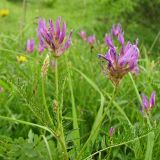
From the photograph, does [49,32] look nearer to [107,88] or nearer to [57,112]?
[57,112]

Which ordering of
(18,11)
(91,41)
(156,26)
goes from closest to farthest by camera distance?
1. (91,41)
2. (156,26)
3. (18,11)

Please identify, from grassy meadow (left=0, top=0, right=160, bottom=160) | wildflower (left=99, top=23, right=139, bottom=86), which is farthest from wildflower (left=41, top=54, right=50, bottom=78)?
wildflower (left=99, top=23, right=139, bottom=86)

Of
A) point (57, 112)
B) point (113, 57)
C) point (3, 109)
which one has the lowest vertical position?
point (3, 109)

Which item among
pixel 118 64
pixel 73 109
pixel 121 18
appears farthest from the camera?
pixel 121 18

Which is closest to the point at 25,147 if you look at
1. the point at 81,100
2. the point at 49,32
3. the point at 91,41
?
the point at 49,32

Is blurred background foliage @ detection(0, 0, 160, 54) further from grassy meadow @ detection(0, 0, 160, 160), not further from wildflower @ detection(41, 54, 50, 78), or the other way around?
wildflower @ detection(41, 54, 50, 78)

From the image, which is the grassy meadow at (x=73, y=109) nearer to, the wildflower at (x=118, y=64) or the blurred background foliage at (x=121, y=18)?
the wildflower at (x=118, y=64)

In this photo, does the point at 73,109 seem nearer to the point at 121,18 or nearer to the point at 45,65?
the point at 45,65

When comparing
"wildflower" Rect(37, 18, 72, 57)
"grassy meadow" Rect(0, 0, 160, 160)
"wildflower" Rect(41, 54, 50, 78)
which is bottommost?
"grassy meadow" Rect(0, 0, 160, 160)

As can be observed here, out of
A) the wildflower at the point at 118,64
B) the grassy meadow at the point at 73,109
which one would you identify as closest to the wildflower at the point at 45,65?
the grassy meadow at the point at 73,109

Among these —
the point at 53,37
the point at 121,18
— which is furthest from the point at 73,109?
the point at 121,18

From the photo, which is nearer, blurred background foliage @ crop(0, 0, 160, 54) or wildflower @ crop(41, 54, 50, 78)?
wildflower @ crop(41, 54, 50, 78)
